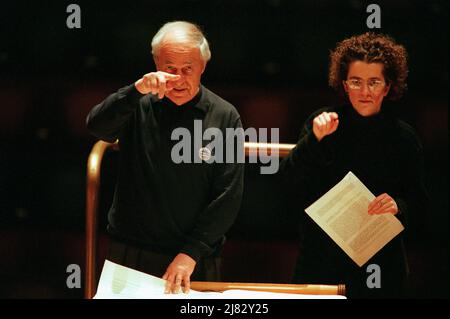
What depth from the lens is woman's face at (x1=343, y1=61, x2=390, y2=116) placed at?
80.3 inches

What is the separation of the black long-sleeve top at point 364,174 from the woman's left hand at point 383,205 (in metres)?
0.04

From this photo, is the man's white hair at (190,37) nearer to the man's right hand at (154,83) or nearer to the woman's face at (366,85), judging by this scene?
the man's right hand at (154,83)

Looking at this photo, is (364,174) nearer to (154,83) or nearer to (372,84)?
(372,84)

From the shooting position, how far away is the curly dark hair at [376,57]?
6.73 ft

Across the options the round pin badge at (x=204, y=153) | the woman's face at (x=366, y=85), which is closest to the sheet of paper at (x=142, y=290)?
the round pin badge at (x=204, y=153)

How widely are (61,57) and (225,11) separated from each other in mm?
581

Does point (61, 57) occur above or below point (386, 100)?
above

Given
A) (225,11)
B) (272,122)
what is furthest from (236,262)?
(225,11)

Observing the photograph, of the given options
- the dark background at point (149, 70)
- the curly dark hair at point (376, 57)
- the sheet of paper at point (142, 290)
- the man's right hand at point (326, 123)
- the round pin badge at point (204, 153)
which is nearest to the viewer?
the sheet of paper at point (142, 290)

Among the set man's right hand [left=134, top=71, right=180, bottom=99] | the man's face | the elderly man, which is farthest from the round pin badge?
man's right hand [left=134, top=71, right=180, bottom=99]

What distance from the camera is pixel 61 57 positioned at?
2.27 meters

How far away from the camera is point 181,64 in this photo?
1.88m

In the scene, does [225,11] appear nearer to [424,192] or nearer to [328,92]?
[328,92]
